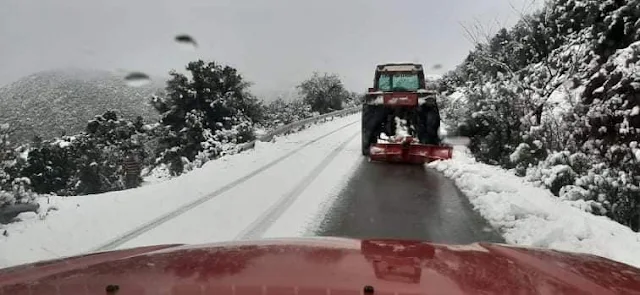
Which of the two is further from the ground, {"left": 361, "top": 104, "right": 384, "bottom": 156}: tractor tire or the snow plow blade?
{"left": 361, "top": 104, "right": 384, "bottom": 156}: tractor tire

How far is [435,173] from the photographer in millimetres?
12195

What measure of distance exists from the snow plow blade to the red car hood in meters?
10.2

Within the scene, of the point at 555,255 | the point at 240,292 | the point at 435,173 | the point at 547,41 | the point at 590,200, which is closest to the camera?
the point at 240,292

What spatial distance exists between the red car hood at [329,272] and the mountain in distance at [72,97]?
127ft

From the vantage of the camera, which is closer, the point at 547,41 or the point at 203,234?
the point at 203,234

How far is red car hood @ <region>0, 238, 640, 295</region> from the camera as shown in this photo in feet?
7.63

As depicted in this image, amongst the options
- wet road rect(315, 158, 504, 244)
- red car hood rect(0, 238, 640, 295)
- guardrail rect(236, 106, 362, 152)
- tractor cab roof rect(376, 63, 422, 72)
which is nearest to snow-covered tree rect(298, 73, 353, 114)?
guardrail rect(236, 106, 362, 152)

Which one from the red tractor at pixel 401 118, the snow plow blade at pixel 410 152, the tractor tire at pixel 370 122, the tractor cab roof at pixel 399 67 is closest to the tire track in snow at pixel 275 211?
the snow plow blade at pixel 410 152

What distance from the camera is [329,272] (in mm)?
2521

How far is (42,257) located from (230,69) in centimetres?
2506

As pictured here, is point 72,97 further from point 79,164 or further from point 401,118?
point 401,118

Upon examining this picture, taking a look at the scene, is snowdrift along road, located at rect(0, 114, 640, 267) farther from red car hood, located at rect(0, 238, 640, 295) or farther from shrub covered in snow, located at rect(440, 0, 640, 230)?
red car hood, located at rect(0, 238, 640, 295)

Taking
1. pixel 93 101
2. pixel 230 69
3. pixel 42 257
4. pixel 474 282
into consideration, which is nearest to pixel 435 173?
pixel 42 257

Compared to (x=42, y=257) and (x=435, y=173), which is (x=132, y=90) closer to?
(x=435, y=173)
